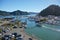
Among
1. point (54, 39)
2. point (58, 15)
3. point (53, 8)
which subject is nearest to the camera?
point (54, 39)

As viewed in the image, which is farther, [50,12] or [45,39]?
[50,12]

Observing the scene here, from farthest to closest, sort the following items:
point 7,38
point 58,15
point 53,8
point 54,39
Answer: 1. point 53,8
2. point 58,15
3. point 54,39
4. point 7,38

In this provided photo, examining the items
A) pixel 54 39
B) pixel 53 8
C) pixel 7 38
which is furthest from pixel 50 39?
pixel 53 8

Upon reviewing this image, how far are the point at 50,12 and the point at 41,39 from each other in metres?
18.8

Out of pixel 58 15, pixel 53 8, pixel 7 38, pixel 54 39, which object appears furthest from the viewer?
pixel 53 8

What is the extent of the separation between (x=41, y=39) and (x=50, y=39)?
53cm

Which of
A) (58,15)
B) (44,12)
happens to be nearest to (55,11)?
(58,15)

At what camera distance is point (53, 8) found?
27.1 metres

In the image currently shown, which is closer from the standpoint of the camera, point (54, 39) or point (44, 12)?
point (54, 39)

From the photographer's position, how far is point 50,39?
27.5 feet

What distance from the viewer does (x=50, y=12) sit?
26.8 meters

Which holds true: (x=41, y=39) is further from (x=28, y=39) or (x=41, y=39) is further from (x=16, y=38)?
(x=16, y=38)

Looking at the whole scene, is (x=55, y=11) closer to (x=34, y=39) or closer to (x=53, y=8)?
(x=53, y=8)

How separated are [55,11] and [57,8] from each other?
48.0 inches
